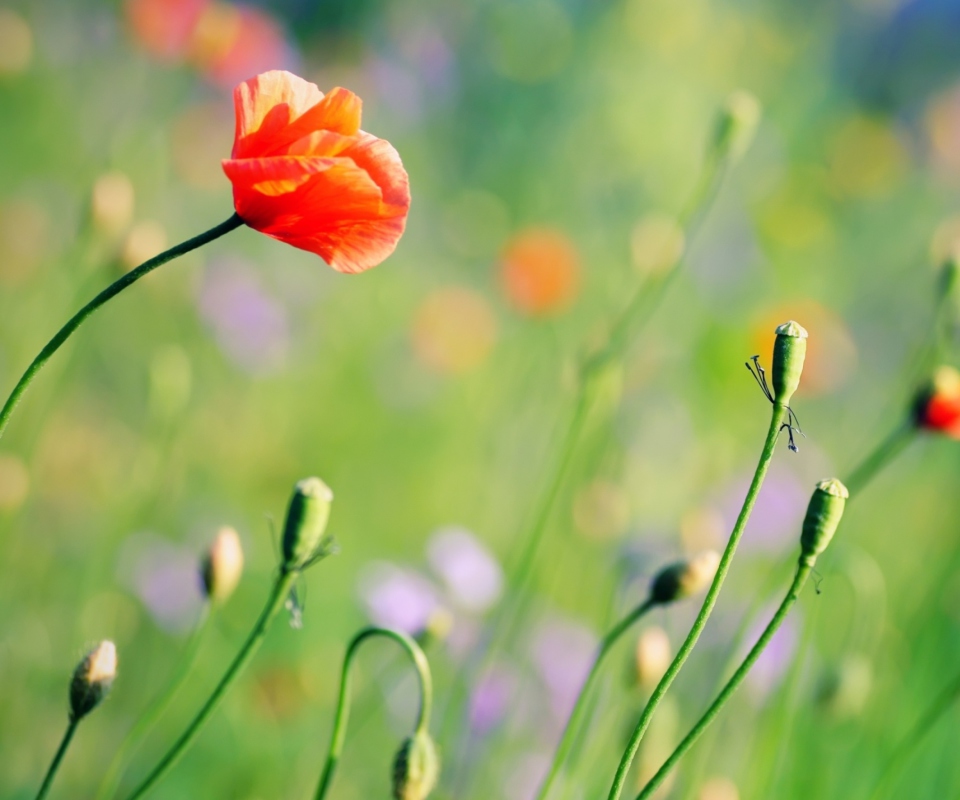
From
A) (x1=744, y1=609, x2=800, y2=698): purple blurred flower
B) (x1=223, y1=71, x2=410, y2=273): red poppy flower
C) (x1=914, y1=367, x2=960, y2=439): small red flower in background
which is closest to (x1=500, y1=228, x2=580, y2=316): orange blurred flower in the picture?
(x1=744, y1=609, x2=800, y2=698): purple blurred flower

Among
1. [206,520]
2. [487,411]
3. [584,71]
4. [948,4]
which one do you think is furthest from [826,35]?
[206,520]

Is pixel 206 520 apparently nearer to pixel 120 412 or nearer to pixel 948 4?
pixel 120 412

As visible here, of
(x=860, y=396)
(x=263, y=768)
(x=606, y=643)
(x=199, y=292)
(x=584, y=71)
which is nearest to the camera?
(x=606, y=643)

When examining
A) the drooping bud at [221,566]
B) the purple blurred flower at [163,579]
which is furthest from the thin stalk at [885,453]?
the purple blurred flower at [163,579]

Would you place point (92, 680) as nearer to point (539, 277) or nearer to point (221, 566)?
point (221, 566)

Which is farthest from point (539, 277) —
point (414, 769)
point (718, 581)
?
point (718, 581)

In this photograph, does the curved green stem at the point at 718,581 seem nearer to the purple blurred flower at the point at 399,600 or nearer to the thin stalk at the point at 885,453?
the thin stalk at the point at 885,453

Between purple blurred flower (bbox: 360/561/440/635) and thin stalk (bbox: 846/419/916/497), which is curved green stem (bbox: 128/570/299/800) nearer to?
thin stalk (bbox: 846/419/916/497)
